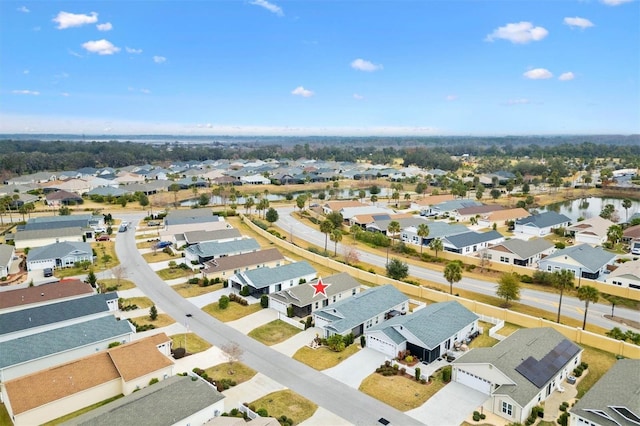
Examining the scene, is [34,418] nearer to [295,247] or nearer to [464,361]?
[464,361]

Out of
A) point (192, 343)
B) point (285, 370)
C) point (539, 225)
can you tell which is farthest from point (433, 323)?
point (539, 225)

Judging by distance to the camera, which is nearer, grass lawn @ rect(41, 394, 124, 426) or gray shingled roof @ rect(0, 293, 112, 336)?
grass lawn @ rect(41, 394, 124, 426)

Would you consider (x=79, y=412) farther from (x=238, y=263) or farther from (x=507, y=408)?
(x=238, y=263)

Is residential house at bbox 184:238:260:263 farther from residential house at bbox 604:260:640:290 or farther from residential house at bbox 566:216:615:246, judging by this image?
residential house at bbox 566:216:615:246

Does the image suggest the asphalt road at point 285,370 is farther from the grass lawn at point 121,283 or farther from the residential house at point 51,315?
the residential house at point 51,315

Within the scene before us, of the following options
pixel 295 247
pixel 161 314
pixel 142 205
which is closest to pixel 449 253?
pixel 295 247

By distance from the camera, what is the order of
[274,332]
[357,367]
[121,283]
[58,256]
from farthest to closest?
1. [58,256]
2. [121,283]
3. [274,332]
4. [357,367]

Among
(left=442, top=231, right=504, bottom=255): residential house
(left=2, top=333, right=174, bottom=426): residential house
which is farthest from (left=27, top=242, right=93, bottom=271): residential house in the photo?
(left=442, top=231, right=504, bottom=255): residential house
